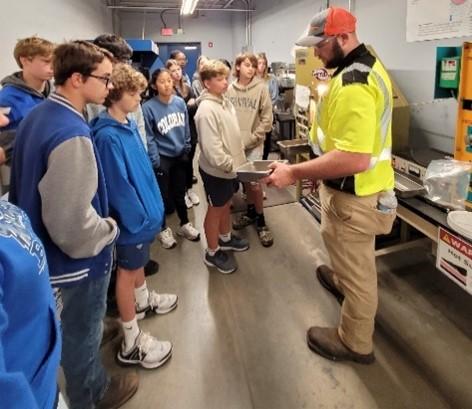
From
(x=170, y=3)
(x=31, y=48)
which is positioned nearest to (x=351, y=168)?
(x=31, y=48)

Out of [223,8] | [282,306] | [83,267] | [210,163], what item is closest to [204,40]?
[223,8]

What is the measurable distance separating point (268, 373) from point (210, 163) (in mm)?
1241

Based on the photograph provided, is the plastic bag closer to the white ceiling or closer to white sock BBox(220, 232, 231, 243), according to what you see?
white sock BBox(220, 232, 231, 243)

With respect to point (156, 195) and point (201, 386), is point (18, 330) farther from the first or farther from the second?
point (201, 386)

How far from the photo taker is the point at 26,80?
75.2 inches

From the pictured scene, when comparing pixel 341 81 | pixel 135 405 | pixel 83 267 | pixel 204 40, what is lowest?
pixel 135 405

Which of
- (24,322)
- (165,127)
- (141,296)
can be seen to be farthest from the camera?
(165,127)

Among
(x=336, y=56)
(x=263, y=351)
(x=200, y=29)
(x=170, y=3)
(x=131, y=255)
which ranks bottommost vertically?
(x=263, y=351)

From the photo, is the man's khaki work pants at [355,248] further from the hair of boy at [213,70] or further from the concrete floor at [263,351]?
the hair of boy at [213,70]

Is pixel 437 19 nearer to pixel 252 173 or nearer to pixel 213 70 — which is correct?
pixel 213 70

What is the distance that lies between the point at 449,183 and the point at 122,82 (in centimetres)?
159

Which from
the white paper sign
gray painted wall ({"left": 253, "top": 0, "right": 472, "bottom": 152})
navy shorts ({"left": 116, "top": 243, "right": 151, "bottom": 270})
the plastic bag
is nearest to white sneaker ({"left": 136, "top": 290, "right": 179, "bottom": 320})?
navy shorts ({"left": 116, "top": 243, "right": 151, "bottom": 270})

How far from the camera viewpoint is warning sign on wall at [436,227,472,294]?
1412 millimetres

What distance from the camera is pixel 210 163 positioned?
7.35ft
